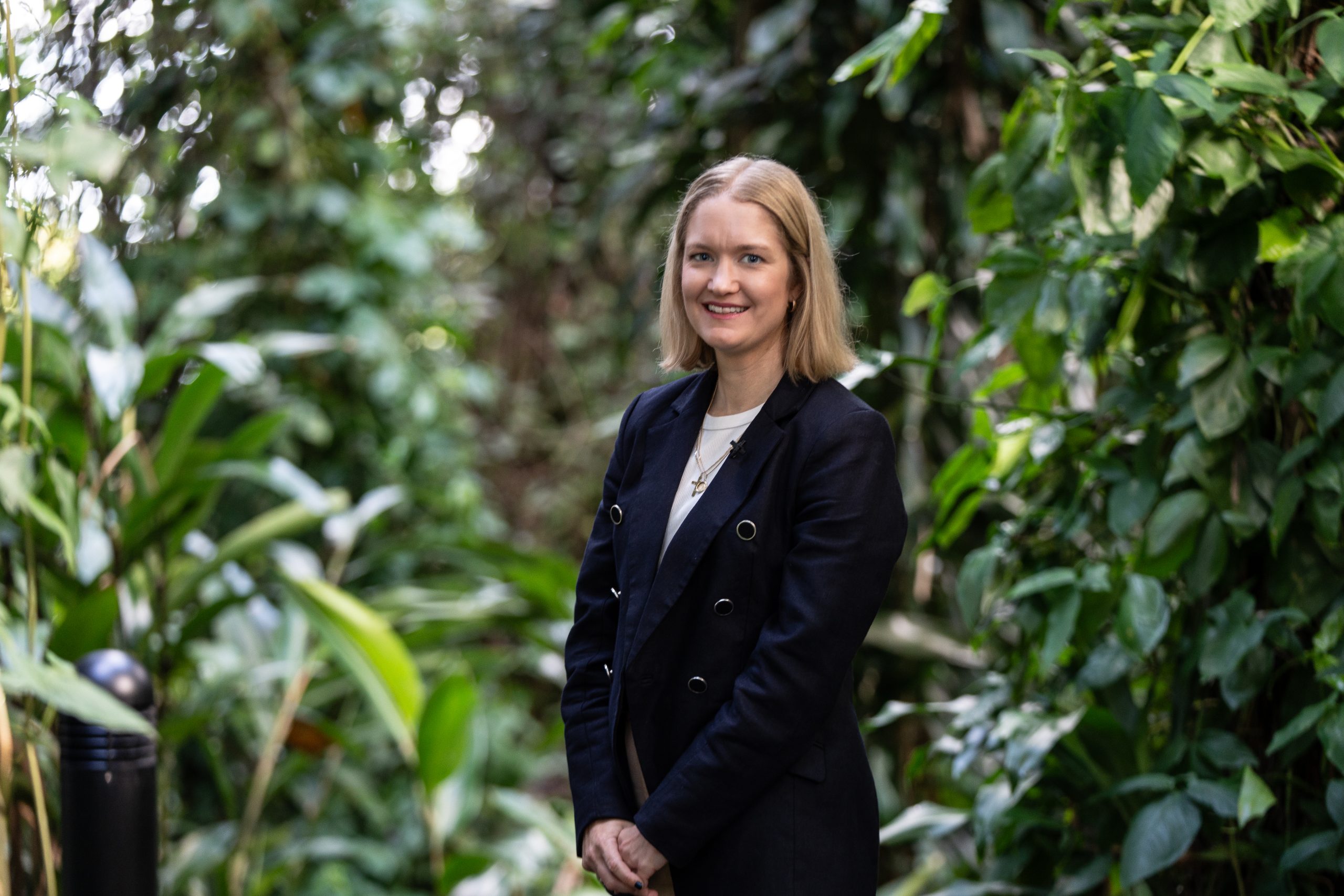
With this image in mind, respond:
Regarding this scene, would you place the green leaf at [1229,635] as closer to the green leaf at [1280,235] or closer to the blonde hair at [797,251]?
the green leaf at [1280,235]

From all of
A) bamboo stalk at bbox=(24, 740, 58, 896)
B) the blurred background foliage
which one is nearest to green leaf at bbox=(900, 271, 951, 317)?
the blurred background foliage

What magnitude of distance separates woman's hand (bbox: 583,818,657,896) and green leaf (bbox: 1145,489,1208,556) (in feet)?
2.15

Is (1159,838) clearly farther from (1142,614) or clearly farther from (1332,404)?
(1332,404)

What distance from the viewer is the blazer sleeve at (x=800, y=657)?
888 millimetres

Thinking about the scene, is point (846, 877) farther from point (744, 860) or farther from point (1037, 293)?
point (1037, 293)

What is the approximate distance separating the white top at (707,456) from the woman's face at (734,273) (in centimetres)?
7

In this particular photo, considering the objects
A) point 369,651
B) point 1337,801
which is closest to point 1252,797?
point 1337,801

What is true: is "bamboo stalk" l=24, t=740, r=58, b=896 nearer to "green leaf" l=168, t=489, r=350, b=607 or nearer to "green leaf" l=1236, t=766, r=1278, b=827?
"green leaf" l=168, t=489, r=350, b=607

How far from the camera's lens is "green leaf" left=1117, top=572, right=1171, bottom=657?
3.94 ft

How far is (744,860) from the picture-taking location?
0.91 m

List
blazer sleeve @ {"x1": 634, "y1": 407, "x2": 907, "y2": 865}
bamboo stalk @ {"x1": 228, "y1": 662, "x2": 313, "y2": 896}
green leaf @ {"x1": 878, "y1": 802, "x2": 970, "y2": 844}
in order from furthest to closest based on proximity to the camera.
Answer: bamboo stalk @ {"x1": 228, "y1": 662, "x2": 313, "y2": 896}, green leaf @ {"x1": 878, "y1": 802, "x2": 970, "y2": 844}, blazer sleeve @ {"x1": 634, "y1": 407, "x2": 907, "y2": 865}

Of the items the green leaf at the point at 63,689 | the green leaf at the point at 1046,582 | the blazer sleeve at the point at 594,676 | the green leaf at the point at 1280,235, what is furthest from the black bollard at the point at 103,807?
the green leaf at the point at 1280,235

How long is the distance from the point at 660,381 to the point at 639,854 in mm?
2545

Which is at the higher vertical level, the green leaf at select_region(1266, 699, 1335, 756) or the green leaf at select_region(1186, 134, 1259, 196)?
the green leaf at select_region(1186, 134, 1259, 196)
